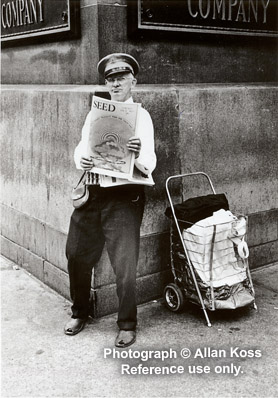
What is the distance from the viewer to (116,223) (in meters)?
4.70

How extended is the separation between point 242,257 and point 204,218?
477mm

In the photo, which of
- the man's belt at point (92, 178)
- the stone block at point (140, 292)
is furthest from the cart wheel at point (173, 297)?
the man's belt at point (92, 178)

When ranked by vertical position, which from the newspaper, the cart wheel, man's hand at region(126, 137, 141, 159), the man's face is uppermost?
the man's face

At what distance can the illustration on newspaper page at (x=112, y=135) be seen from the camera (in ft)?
14.1

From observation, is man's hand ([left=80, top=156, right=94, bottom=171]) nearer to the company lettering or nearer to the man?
the man

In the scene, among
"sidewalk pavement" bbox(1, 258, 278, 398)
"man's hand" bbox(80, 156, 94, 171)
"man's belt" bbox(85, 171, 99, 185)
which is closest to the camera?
"sidewalk pavement" bbox(1, 258, 278, 398)

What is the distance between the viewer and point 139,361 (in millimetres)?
4422

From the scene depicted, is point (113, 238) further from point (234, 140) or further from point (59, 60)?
point (59, 60)

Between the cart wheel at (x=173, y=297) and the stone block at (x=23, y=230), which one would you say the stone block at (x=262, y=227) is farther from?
the stone block at (x=23, y=230)

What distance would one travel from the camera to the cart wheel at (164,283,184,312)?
17.0 feet

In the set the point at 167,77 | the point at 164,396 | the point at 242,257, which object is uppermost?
the point at 167,77

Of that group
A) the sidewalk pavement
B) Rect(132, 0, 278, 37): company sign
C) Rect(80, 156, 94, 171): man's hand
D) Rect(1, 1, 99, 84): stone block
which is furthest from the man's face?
the sidewalk pavement

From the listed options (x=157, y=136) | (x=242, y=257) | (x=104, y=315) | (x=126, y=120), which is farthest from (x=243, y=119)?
(x=104, y=315)

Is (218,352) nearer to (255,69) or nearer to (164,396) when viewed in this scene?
(164,396)
